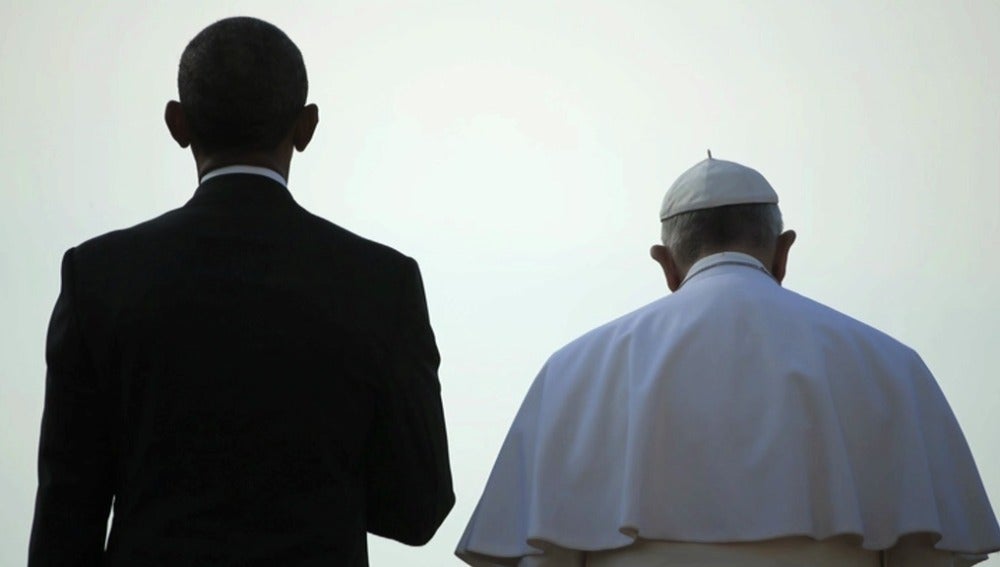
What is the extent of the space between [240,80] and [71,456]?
0.86 metres

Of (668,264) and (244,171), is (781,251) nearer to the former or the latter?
(668,264)

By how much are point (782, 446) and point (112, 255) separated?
1.96 m

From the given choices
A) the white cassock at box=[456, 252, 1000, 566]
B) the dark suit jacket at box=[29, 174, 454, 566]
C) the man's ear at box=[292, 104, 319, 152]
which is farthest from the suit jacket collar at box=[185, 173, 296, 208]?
the white cassock at box=[456, 252, 1000, 566]

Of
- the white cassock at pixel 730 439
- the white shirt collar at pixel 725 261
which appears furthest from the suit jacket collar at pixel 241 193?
the white shirt collar at pixel 725 261

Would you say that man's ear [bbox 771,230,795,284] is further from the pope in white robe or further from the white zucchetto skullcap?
the white zucchetto skullcap

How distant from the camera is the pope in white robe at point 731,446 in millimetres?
4625

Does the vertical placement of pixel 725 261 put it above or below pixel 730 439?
above

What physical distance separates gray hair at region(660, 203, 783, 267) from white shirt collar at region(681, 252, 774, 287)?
33 mm

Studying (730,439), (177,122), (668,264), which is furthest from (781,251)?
(177,122)

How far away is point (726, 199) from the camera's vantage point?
204 inches

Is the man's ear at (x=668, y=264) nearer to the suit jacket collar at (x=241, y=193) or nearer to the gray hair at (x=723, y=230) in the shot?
the gray hair at (x=723, y=230)

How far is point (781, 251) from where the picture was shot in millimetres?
5164

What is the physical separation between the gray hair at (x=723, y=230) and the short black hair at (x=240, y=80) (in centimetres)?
179

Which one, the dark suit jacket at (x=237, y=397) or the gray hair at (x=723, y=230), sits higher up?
the gray hair at (x=723, y=230)
